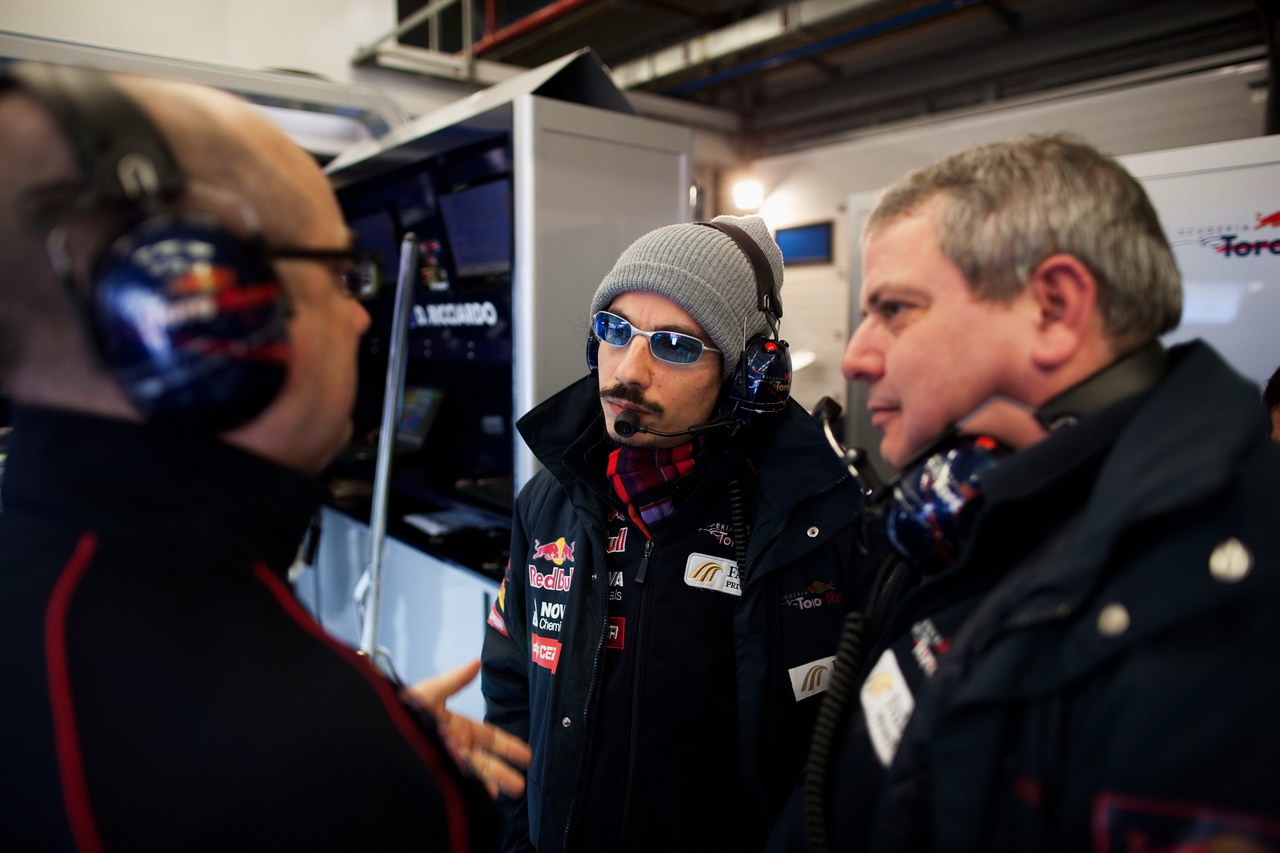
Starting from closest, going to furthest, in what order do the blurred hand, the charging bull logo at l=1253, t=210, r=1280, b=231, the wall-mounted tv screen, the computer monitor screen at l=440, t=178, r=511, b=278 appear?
the blurred hand, the charging bull logo at l=1253, t=210, r=1280, b=231, the computer monitor screen at l=440, t=178, r=511, b=278, the wall-mounted tv screen

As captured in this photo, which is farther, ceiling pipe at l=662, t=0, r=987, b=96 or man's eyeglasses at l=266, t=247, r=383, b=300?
ceiling pipe at l=662, t=0, r=987, b=96

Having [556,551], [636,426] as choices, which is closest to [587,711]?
[556,551]

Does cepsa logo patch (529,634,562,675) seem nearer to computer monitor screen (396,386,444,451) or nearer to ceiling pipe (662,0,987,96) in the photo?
computer monitor screen (396,386,444,451)

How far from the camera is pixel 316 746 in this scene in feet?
2.04

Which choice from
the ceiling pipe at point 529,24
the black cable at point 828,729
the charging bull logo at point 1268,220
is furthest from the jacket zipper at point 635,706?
the ceiling pipe at point 529,24

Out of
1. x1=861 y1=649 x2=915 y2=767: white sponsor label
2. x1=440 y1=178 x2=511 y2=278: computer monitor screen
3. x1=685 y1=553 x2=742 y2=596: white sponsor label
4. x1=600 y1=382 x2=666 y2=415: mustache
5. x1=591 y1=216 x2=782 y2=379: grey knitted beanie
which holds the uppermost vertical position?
x1=440 y1=178 x2=511 y2=278: computer monitor screen

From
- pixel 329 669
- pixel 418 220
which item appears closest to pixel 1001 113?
pixel 418 220

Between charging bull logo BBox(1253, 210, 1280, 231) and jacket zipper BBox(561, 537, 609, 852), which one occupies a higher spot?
charging bull logo BBox(1253, 210, 1280, 231)

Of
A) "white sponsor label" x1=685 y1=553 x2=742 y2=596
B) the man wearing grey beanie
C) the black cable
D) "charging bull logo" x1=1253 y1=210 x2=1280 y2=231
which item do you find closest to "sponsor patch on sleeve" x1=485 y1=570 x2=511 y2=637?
the man wearing grey beanie

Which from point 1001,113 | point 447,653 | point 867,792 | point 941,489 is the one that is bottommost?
point 447,653

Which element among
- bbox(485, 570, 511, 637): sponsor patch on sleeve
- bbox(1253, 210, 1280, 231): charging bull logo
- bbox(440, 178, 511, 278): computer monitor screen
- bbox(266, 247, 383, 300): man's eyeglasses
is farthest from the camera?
bbox(440, 178, 511, 278): computer monitor screen

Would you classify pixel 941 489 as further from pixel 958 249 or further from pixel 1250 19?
pixel 1250 19

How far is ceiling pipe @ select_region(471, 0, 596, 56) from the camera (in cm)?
418

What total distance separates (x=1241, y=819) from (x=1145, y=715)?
0.09m
